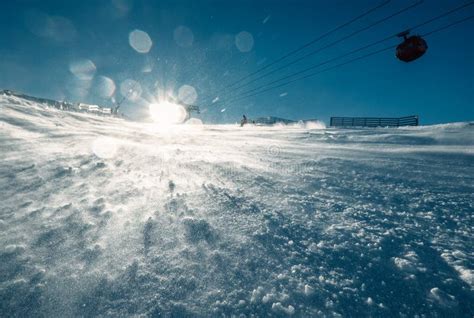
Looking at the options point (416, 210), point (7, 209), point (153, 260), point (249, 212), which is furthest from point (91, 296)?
point (416, 210)

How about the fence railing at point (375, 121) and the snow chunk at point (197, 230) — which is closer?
the snow chunk at point (197, 230)

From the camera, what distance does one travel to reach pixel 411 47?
397 inches

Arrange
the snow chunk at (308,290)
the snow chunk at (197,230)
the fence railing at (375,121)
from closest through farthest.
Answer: the snow chunk at (308,290), the snow chunk at (197,230), the fence railing at (375,121)

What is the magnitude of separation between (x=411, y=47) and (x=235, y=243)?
11958 mm

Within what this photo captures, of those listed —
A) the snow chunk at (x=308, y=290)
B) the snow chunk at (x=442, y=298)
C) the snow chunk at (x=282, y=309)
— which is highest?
the snow chunk at (x=442, y=298)

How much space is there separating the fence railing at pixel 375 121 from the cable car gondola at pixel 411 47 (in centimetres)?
1547

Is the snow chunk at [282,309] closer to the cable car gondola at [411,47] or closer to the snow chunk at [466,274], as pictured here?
the snow chunk at [466,274]

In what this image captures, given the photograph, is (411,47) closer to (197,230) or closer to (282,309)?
(197,230)

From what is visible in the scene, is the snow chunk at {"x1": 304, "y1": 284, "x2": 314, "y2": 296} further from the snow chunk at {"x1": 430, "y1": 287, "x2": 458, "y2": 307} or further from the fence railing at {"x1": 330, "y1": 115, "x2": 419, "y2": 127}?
the fence railing at {"x1": 330, "y1": 115, "x2": 419, "y2": 127}

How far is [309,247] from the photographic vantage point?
1841mm

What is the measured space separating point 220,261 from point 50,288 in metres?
1.02

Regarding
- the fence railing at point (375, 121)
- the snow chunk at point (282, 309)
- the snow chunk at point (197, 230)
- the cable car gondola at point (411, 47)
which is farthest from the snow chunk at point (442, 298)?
the fence railing at point (375, 121)

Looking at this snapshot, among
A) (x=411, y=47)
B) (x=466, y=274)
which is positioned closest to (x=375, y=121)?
(x=411, y=47)

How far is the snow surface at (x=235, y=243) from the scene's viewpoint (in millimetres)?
1397
